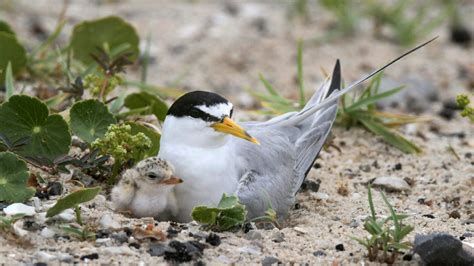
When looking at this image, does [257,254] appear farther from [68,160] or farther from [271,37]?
[271,37]

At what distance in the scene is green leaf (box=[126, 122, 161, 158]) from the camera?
4074mm

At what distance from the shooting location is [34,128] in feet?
12.3

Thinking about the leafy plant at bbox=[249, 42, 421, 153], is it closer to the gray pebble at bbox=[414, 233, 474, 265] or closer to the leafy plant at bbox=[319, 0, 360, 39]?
the gray pebble at bbox=[414, 233, 474, 265]

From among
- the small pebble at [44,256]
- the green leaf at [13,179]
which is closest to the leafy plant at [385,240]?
the small pebble at [44,256]

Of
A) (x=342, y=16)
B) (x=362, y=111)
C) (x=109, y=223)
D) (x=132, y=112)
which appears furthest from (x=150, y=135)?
(x=342, y=16)

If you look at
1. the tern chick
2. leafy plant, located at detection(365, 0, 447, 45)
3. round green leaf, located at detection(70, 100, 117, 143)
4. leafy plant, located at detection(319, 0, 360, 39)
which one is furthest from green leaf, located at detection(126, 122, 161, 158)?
leafy plant, located at detection(365, 0, 447, 45)

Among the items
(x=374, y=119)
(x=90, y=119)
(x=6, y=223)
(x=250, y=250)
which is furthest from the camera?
(x=374, y=119)

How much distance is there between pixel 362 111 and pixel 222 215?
1838 mm

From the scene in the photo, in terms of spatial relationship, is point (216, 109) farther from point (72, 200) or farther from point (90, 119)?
point (72, 200)

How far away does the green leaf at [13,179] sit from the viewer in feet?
11.3

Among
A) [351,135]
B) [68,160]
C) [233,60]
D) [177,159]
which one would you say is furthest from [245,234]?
[233,60]

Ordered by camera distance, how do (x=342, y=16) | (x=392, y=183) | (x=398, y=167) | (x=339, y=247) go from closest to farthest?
(x=339, y=247)
(x=392, y=183)
(x=398, y=167)
(x=342, y=16)

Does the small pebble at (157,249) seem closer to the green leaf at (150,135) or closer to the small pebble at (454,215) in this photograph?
the green leaf at (150,135)

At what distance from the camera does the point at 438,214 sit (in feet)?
13.0
